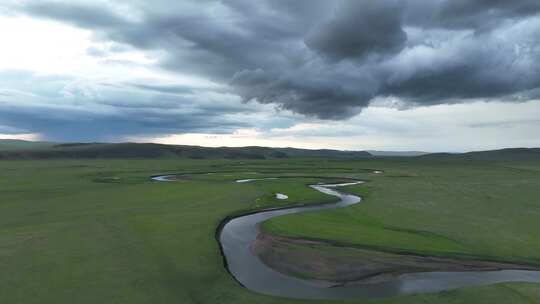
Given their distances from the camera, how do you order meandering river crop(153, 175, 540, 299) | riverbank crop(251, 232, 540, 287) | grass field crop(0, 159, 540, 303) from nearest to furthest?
1. grass field crop(0, 159, 540, 303)
2. meandering river crop(153, 175, 540, 299)
3. riverbank crop(251, 232, 540, 287)

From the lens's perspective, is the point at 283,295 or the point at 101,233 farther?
the point at 101,233

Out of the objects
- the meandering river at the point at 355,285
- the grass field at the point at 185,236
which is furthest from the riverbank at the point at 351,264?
the grass field at the point at 185,236

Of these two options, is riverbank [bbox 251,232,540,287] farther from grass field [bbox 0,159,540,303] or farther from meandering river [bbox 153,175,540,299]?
grass field [bbox 0,159,540,303]

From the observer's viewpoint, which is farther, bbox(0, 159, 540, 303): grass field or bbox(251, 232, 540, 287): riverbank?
bbox(251, 232, 540, 287): riverbank

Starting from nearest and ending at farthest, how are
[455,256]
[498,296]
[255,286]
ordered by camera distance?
[498,296]
[255,286]
[455,256]

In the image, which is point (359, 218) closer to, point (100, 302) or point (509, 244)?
point (509, 244)

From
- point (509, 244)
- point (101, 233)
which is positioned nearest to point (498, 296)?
point (509, 244)

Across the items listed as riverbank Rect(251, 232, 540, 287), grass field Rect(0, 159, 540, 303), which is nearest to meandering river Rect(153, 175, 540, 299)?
riverbank Rect(251, 232, 540, 287)

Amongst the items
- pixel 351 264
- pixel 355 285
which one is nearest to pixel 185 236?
pixel 351 264

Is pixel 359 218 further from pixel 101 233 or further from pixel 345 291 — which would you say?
pixel 101 233

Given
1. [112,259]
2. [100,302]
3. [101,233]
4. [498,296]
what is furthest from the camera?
[101,233]
